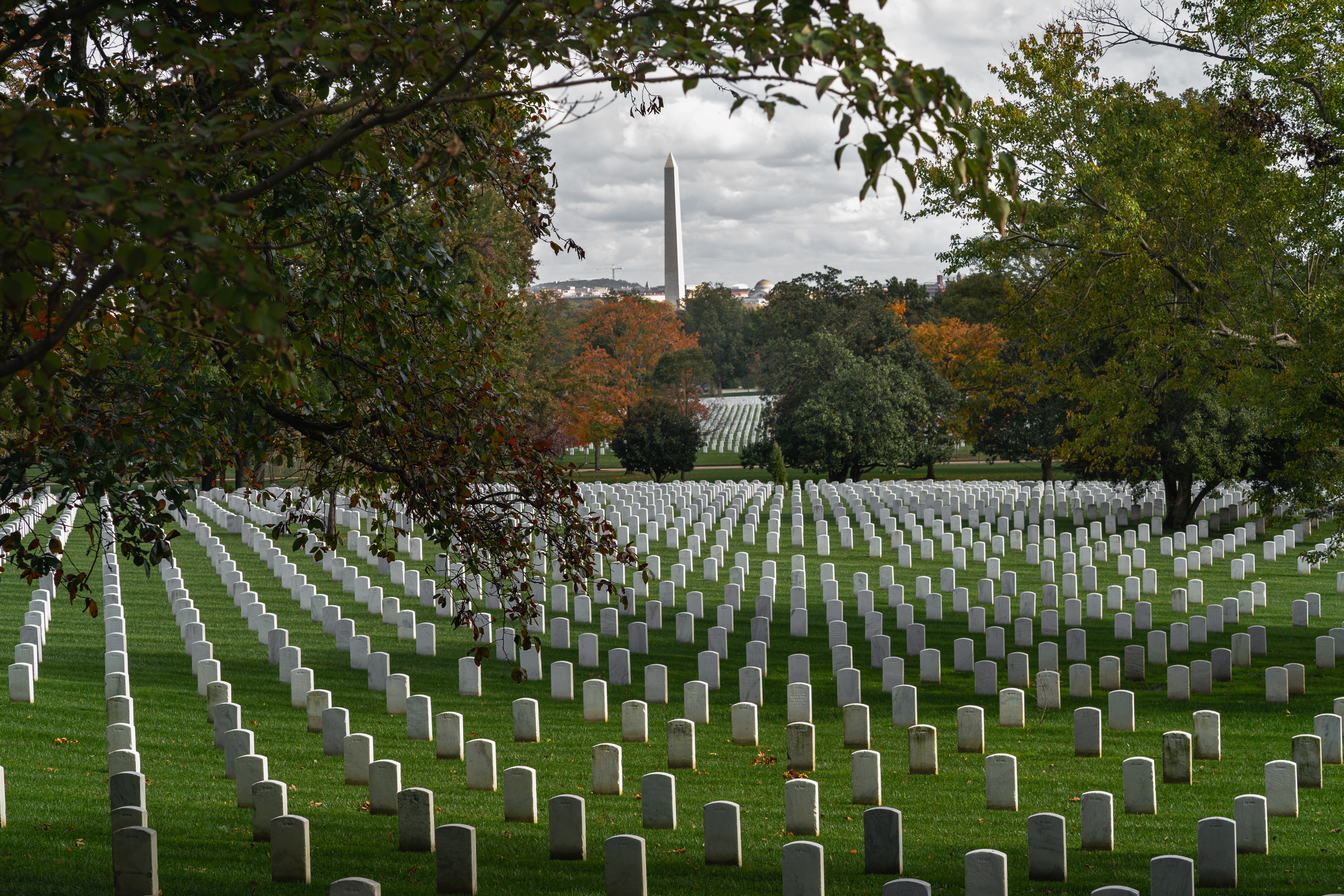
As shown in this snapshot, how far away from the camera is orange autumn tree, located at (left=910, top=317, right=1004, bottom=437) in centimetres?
5000

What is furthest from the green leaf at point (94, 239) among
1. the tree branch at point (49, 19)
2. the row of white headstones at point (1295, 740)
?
the row of white headstones at point (1295, 740)

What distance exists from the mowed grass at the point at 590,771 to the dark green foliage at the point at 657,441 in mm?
29620

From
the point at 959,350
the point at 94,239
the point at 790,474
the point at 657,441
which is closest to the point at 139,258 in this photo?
the point at 94,239

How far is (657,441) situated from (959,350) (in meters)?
18.4

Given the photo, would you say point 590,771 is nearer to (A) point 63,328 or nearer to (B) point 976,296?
(A) point 63,328

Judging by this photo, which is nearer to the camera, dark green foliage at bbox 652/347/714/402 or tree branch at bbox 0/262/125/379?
tree branch at bbox 0/262/125/379

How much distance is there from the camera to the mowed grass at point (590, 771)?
7.11m

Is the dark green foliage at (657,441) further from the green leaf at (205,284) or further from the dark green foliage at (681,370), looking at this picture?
the green leaf at (205,284)

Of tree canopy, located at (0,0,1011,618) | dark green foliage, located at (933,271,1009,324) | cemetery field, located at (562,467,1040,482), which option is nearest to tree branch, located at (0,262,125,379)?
tree canopy, located at (0,0,1011,618)

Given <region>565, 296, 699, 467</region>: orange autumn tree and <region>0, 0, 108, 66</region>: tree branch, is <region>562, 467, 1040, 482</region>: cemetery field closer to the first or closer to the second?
<region>565, 296, 699, 467</region>: orange autumn tree

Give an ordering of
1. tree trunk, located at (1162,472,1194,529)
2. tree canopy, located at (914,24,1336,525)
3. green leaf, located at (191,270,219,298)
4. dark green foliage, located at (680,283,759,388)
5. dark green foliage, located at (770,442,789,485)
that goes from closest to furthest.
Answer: green leaf, located at (191,270,219,298)
tree canopy, located at (914,24,1336,525)
tree trunk, located at (1162,472,1194,529)
dark green foliage, located at (770,442,789,485)
dark green foliage, located at (680,283,759,388)

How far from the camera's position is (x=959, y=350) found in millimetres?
57469

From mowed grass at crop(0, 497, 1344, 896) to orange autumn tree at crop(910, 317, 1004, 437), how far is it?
105 feet

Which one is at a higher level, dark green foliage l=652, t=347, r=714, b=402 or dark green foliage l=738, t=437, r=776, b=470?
dark green foliage l=652, t=347, r=714, b=402
